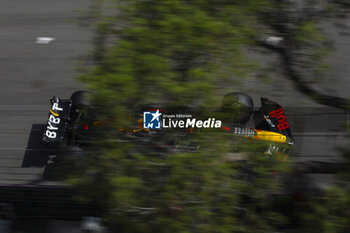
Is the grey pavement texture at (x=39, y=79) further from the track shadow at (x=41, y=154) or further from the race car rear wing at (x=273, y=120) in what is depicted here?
the race car rear wing at (x=273, y=120)

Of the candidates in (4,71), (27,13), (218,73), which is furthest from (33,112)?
(218,73)

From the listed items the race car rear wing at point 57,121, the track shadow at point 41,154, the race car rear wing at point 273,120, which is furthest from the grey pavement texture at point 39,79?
the race car rear wing at point 57,121

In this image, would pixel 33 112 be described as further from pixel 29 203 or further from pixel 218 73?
pixel 218 73

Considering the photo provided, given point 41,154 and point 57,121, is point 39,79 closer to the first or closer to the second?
point 41,154

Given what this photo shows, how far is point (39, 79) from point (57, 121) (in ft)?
12.0

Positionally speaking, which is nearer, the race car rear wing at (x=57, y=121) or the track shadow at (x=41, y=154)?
the race car rear wing at (x=57, y=121)

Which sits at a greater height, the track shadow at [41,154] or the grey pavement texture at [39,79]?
the grey pavement texture at [39,79]

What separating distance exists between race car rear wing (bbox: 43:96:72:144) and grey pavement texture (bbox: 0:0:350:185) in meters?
0.84

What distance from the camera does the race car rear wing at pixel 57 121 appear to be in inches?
355

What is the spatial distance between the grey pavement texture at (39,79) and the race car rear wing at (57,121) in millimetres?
842

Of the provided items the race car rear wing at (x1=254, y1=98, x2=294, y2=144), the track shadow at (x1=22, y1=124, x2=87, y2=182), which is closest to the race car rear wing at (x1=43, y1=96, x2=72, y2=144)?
the track shadow at (x1=22, y1=124, x2=87, y2=182)

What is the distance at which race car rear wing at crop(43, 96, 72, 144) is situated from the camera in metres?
9.02

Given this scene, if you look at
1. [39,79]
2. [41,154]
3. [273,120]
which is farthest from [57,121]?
[273,120]

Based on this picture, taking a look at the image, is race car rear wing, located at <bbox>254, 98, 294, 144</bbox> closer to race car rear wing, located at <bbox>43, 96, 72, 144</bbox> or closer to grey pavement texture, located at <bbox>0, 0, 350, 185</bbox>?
grey pavement texture, located at <bbox>0, 0, 350, 185</bbox>
